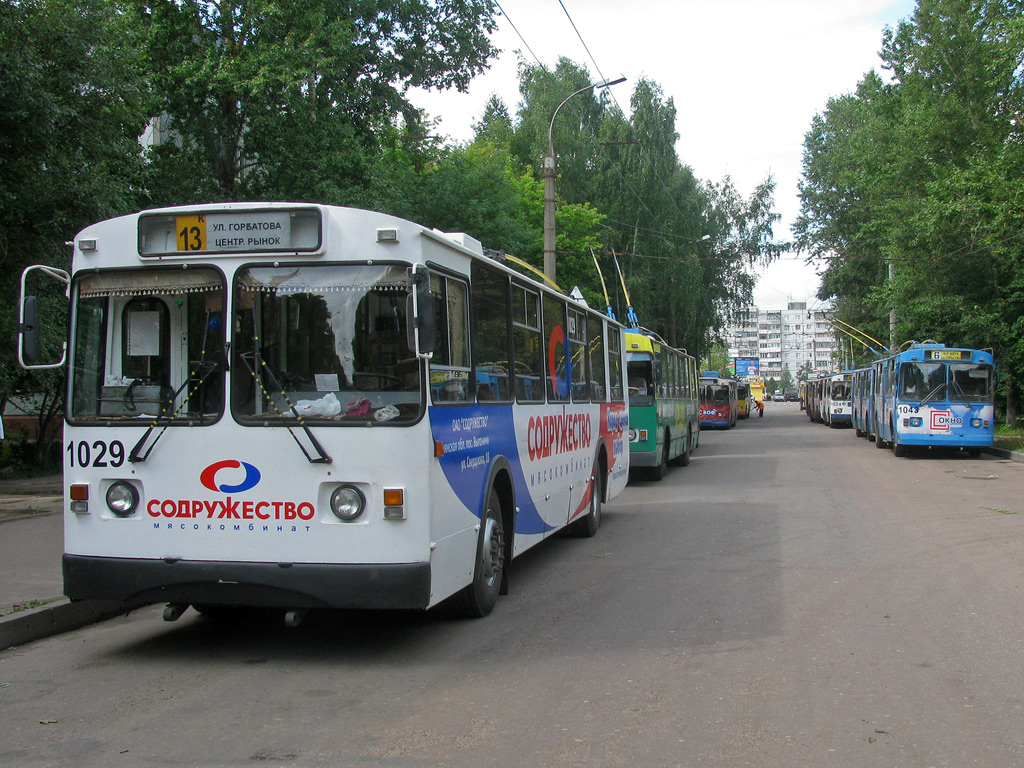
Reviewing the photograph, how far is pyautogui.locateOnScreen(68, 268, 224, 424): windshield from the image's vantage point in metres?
6.21

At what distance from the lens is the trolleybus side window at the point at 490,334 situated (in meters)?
7.41

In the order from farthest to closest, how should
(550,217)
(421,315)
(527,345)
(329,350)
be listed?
(550,217) < (527,345) < (329,350) < (421,315)

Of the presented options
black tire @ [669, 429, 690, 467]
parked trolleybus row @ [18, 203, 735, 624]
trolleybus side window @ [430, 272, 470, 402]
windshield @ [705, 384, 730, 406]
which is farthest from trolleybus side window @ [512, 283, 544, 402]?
windshield @ [705, 384, 730, 406]

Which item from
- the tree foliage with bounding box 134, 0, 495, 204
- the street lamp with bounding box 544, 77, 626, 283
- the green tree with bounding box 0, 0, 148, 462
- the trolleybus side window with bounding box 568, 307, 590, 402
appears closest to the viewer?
the trolleybus side window with bounding box 568, 307, 590, 402

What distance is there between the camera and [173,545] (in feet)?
20.2

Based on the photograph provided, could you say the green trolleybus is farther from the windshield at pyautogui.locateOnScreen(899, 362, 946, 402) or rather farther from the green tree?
the green tree

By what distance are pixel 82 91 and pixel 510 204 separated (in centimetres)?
1706

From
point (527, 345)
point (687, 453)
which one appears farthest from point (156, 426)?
point (687, 453)

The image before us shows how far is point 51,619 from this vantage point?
714 centimetres

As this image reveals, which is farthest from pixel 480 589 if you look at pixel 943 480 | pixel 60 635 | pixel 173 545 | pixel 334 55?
pixel 334 55

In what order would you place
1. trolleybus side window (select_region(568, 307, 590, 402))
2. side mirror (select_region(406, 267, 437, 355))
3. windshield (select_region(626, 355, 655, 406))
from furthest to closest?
1. windshield (select_region(626, 355, 655, 406))
2. trolleybus side window (select_region(568, 307, 590, 402))
3. side mirror (select_region(406, 267, 437, 355))

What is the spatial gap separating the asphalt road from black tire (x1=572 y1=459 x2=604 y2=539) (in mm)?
1515

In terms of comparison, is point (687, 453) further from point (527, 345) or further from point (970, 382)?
point (527, 345)

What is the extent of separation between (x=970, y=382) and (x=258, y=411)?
2326 cm
